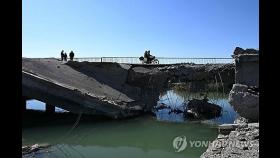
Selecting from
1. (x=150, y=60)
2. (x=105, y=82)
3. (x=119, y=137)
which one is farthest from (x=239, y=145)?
(x=150, y=60)

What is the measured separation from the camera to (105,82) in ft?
77.8

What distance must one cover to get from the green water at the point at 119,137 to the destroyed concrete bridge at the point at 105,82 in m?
1.13

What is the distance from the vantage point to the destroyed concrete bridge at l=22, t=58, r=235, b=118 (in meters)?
18.6

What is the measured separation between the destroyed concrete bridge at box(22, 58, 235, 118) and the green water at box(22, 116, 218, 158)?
3.69ft

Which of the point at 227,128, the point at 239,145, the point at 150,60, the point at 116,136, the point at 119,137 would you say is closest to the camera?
the point at 239,145

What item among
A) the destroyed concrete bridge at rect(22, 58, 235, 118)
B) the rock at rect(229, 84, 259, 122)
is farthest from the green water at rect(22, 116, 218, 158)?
the rock at rect(229, 84, 259, 122)

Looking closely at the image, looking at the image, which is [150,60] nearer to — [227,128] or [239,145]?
[227,128]

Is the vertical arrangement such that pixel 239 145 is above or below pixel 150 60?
below

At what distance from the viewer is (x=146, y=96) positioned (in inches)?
984

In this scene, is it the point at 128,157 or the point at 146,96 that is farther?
the point at 146,96

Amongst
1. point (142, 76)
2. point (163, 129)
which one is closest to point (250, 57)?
point (163, 129)

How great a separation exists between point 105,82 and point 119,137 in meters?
7.39
